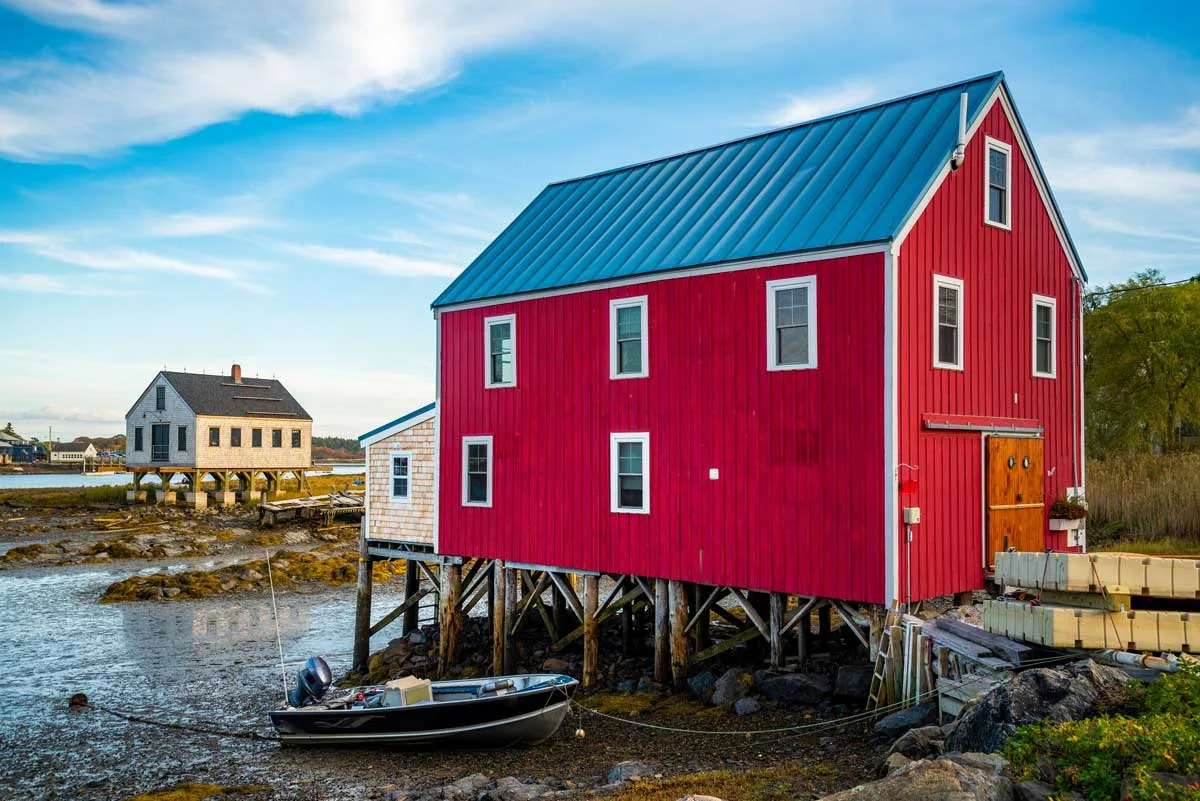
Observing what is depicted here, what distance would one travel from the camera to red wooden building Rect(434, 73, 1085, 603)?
1675 cm

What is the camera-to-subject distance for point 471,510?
23.5 m

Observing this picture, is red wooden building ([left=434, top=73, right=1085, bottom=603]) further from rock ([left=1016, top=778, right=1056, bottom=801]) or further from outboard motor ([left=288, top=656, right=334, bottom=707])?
rock ([left=1016, top=778, right=1056, bottom=801])

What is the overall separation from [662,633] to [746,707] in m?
3.28

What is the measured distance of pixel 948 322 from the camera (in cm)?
1780

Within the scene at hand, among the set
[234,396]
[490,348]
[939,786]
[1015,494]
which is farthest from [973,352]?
[234,396]

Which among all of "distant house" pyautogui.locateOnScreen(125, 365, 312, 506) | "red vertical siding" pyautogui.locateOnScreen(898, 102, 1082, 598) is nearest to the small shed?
"red vertical siding" pyautogui.locateOnScreen(898, 102, 1082, 598)

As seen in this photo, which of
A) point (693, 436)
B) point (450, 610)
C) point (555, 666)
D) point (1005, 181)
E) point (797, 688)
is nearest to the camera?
point (797, 688)

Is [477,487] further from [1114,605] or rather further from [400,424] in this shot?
[1114,605]

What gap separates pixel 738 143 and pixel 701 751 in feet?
43.0

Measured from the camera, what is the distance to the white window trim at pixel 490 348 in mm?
22484

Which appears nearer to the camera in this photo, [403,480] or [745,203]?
[745,203]

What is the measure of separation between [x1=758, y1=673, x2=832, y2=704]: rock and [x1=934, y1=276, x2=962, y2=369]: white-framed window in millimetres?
5687

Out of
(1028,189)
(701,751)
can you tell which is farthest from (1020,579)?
(1028,189)

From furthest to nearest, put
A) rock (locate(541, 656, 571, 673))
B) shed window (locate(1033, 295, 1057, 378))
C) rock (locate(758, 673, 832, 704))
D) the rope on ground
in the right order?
rock (locate(541, 656, 571, 673))
shed window (locate(1033, 295, 1057, 378))
the rope on ground
rock (locate(758, 673, 832, 704))
